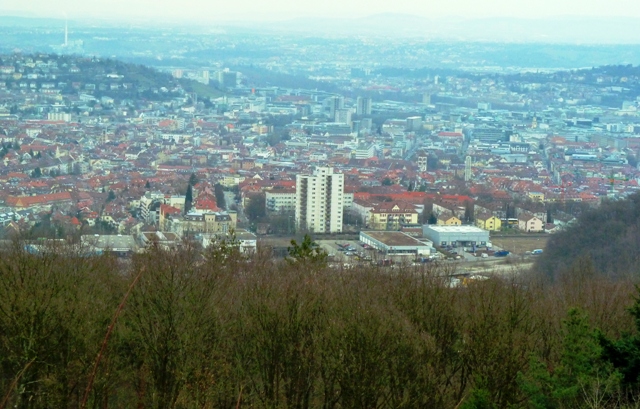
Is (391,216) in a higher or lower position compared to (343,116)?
higher

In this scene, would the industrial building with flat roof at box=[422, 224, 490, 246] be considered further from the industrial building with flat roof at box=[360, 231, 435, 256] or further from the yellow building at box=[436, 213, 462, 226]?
the yellow building at box=[436, 213, 462, 226]

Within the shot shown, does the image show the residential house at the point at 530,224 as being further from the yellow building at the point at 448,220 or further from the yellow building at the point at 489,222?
the yellow building at the point at 448,220

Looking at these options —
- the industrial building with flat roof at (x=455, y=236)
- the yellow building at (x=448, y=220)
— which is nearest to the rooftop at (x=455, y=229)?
the industrial building with flat roof at (x=455, y=236)

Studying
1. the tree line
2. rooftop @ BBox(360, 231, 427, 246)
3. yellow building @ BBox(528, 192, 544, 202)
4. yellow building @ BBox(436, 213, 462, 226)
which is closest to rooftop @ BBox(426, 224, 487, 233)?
rooftop @ BBox(360, 231, 427, 246)

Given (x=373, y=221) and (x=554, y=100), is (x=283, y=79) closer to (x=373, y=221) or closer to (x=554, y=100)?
(x=554, y=100)

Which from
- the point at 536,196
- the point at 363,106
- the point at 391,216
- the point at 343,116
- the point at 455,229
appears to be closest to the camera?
the point at 455,229

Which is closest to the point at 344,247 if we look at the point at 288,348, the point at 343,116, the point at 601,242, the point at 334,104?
the point at 601,242

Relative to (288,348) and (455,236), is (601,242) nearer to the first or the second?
(455,236)
